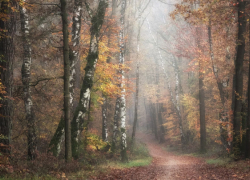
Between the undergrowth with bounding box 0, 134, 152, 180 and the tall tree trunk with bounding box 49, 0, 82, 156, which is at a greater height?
the tall tree trunk with bounding box 49, 0, 82, 156

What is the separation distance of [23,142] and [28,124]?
3.71m

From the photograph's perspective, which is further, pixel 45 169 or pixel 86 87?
pixel 86 87

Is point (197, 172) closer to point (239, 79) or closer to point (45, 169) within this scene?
point (239, 79)

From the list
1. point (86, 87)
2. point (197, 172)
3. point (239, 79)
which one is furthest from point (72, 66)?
point (239, 79)

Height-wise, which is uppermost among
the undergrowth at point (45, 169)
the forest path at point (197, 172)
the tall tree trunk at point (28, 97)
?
the tall tree trunk at point (28, 97)

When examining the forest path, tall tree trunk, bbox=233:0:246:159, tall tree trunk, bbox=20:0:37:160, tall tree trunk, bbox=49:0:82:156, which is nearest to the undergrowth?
tall tree trunk, bbox=20:0:37:160

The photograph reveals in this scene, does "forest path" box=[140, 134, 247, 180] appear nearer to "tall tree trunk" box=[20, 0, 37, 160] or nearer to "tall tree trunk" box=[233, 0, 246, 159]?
"tall tree trunk" box=[233, 0, 246, 159]

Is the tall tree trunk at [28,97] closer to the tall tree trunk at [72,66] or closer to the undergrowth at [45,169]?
the undergrowth at [45,169]

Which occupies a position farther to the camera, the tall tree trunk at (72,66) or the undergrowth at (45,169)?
the tall tree trunk at (72,66)

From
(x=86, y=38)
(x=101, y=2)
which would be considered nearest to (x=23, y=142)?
(x=86, y=38)

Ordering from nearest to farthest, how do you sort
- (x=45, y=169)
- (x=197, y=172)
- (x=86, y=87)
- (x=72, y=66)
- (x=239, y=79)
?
(x=45, y=169) → (x=197, y=172) → (x=72, y=66) → (x=86, y=87) → (x=239, y=79)

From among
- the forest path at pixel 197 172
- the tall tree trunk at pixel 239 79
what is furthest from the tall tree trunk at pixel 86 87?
the tall tree trunk at pixel 239 79

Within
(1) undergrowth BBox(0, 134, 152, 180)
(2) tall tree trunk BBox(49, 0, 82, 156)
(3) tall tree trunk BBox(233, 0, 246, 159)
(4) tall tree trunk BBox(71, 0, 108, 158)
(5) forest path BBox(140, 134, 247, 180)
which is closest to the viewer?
(1) undergrowth BBox(0, 134, 152, 180)

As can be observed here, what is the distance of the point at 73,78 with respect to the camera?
32.8ft
